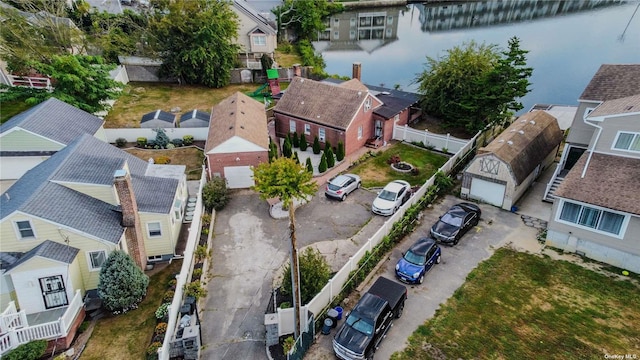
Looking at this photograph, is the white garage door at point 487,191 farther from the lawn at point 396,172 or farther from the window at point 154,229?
the window at point 154,229

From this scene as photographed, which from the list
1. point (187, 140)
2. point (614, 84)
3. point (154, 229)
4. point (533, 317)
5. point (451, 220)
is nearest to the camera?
point (533, 317)

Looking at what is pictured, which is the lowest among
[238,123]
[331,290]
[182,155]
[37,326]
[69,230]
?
[37,326]

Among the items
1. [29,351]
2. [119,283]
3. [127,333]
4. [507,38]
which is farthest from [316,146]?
[507,38]

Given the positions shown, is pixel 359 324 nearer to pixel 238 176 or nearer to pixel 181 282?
pixel 181 282

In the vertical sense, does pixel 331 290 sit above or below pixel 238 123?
below

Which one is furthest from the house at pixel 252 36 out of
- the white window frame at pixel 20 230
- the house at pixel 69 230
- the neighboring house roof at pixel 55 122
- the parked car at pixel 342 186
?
the white window frame at pixel 20 230

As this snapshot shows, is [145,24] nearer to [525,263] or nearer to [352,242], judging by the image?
[352,242]

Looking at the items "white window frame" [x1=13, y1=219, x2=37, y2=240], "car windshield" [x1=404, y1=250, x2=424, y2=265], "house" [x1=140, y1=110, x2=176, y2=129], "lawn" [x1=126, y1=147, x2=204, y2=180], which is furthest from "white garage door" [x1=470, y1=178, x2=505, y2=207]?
"house" [x1=140, y1=110, x2=176, y2=129]
